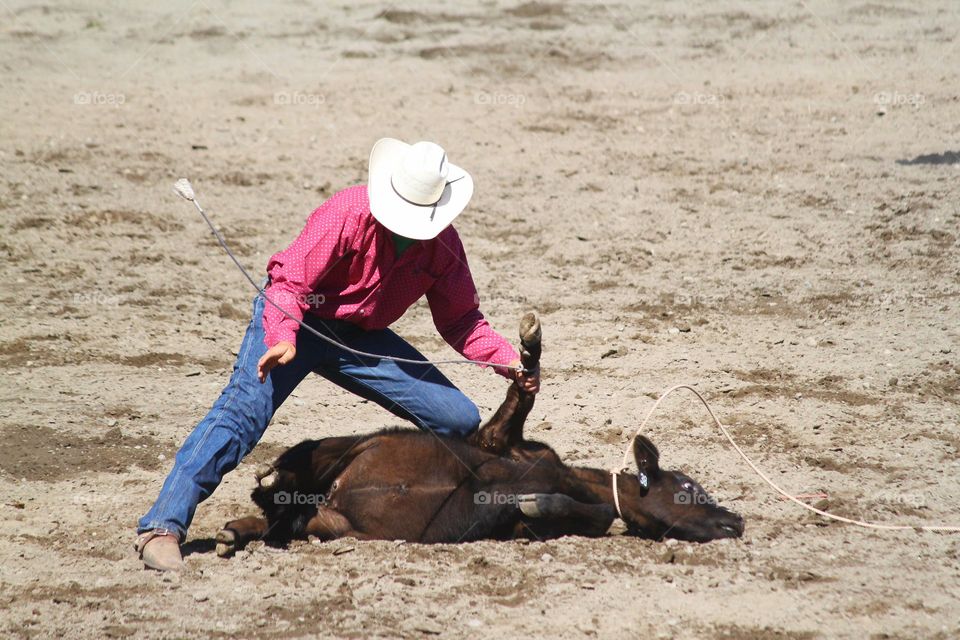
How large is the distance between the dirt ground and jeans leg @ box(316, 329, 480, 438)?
22.6 inches

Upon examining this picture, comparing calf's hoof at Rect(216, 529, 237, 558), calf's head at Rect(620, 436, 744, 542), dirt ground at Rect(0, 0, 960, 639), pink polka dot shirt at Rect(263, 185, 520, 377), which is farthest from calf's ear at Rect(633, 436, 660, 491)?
calf's hoof at Rect(216, 529, 237, 558)

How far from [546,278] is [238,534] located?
3.43m

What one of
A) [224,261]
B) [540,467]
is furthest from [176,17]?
[540,467]

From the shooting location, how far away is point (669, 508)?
4562 mm

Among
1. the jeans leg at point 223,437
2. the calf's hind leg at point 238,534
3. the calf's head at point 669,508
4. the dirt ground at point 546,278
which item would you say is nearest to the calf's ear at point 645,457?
the calf's head at point 669,508

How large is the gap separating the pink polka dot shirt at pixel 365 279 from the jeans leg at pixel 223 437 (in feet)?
0.66

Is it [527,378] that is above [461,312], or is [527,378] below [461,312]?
below

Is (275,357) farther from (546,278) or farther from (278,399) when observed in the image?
(546,278)

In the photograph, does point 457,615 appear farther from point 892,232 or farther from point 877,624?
point 892,232

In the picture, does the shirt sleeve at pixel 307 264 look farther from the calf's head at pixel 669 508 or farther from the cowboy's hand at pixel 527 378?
the calf's head at pixel 669 508

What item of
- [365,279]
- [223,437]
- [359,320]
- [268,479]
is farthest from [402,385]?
[223,437]

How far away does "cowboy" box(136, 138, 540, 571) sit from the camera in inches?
155

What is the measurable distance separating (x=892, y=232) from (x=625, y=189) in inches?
80.3

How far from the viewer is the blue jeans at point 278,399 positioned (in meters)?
3.93
